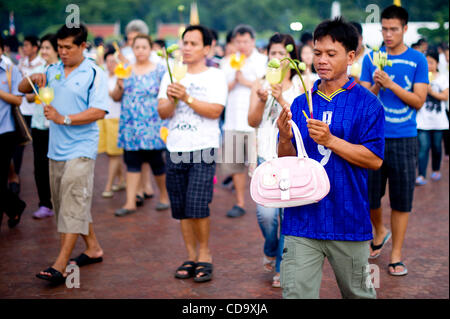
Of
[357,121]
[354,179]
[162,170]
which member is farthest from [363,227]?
[162,170]

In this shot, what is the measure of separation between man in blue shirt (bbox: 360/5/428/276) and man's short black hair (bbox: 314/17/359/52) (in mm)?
1838

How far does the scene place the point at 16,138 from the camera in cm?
606

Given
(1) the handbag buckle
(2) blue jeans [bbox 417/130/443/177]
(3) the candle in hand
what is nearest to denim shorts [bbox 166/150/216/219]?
(3) the candle in hand

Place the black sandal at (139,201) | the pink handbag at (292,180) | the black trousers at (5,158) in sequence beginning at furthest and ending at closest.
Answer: the black sandal at (139,201), the black trousers at (5,158), the pink handbag at (292,180)

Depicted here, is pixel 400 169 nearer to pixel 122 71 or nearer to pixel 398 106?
pixel 398 106

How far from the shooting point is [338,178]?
326cm

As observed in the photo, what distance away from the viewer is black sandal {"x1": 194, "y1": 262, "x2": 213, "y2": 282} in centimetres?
513

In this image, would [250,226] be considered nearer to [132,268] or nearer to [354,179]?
[132,268]

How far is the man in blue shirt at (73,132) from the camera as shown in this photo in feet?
16.7

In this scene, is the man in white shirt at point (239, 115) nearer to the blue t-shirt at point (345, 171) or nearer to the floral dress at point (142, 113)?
the floral dress at point (142, 113)

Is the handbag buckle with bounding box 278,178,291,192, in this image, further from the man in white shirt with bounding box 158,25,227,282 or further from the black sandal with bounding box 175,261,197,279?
the black sandal with bounding box 175,261,197,279

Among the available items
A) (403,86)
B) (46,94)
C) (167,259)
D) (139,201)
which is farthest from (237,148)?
(46,94)

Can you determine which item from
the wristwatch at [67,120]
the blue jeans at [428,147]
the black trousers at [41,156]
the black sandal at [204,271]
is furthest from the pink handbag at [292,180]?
the blue jeans at [428,147]

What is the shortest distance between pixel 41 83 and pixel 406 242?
4202 millimetres
